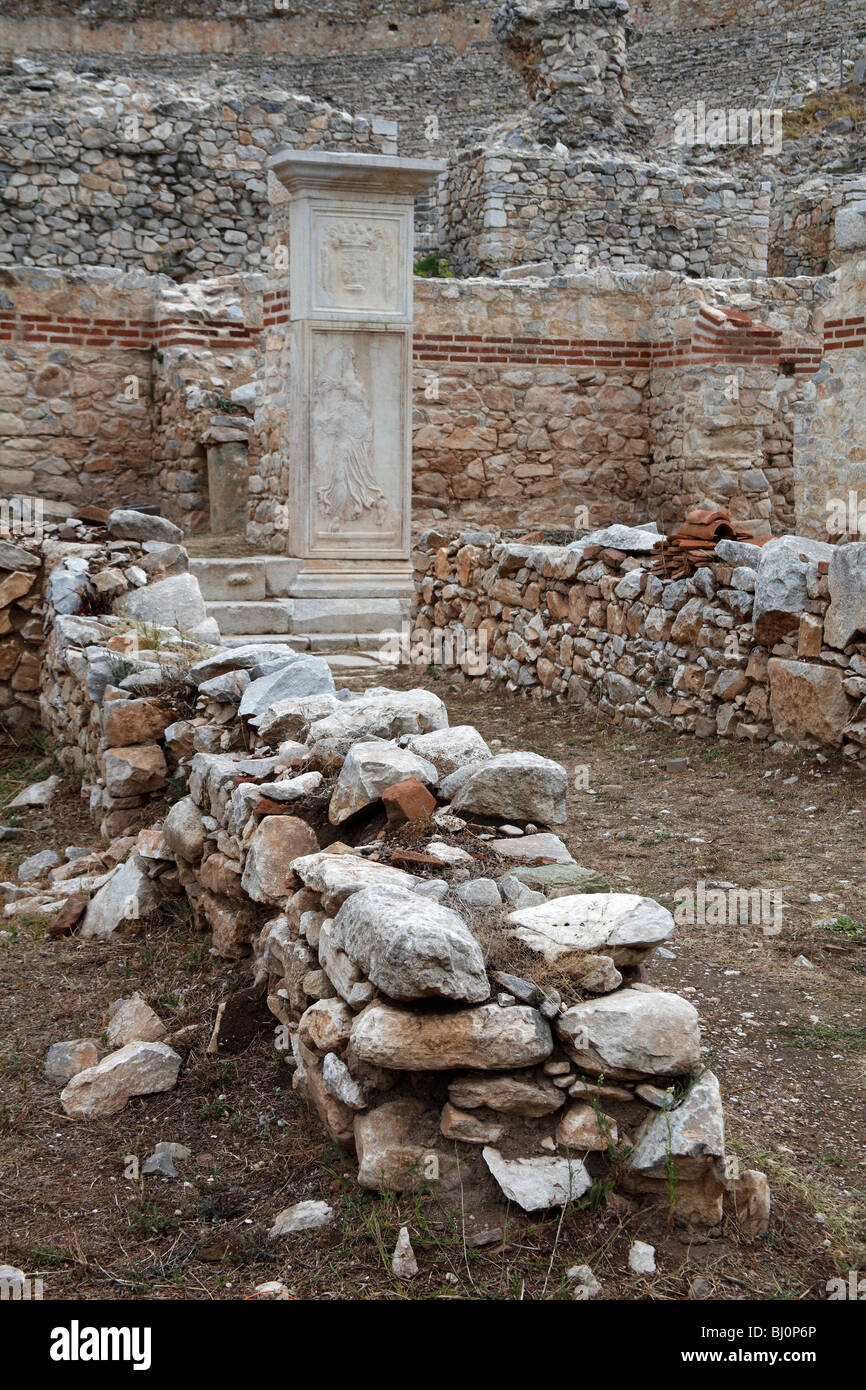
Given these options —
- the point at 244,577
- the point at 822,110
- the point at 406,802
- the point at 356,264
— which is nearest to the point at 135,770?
the point at 406,802

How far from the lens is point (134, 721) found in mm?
5281

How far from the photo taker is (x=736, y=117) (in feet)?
74.1

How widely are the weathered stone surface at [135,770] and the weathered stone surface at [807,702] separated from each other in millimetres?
2807

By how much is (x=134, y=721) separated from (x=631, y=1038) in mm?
3189

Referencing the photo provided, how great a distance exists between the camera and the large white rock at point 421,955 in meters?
2.52

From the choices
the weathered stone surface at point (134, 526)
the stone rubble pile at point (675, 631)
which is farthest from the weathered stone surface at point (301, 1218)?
the weathered stone surface at point (134, 526)

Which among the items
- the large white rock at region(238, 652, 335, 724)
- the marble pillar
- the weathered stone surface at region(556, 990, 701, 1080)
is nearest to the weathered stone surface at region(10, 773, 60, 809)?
the large white rock at region(238, 652, 335, 724)

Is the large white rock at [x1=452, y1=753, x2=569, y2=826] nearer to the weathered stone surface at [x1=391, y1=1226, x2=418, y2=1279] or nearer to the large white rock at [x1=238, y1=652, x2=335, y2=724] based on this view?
the large white rock at [x1=238, y1=652, x2=335, y2=724]

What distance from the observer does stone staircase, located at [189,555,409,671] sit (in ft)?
26.9

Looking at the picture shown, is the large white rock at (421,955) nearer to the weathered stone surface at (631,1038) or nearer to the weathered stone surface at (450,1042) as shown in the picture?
the weathered stone surface at (450,1042)

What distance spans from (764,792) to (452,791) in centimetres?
245

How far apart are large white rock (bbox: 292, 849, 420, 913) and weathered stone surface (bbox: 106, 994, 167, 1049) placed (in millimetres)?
641
